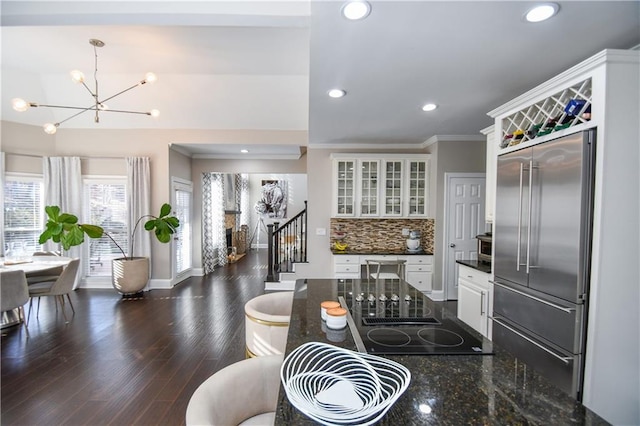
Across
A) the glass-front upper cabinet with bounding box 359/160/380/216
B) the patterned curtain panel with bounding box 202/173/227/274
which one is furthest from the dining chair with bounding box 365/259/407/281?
the patterned curtain panel with bounding box 202/173/227/274

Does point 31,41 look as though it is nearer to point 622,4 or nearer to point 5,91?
point 5,91

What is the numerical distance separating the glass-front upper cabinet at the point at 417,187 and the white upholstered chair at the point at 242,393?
4.07 m

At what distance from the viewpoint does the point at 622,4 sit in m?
1.59

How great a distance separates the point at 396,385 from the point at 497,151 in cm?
242

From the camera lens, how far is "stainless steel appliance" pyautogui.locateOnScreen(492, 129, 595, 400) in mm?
1777

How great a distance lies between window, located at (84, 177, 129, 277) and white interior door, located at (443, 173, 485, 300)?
5.59 m

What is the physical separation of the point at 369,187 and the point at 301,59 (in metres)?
2.23

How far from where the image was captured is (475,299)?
121 inches

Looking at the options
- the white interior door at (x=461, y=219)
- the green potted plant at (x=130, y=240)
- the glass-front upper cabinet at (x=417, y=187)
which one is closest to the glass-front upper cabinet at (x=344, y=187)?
the glass-front upper cabinet at (x=417, y=187)

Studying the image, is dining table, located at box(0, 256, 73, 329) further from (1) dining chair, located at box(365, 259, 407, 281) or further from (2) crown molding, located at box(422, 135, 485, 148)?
(2) crown molding, located at box(422, 135, 485, 148)

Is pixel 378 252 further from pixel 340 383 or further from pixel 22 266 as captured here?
pixel 22 266

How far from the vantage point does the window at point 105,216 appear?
532cm

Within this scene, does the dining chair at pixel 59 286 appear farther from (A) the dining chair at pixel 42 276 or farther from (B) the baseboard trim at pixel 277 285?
(B) the baseboard trim at pixel 277 285

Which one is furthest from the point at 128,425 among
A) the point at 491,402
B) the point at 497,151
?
the point at 497,151
